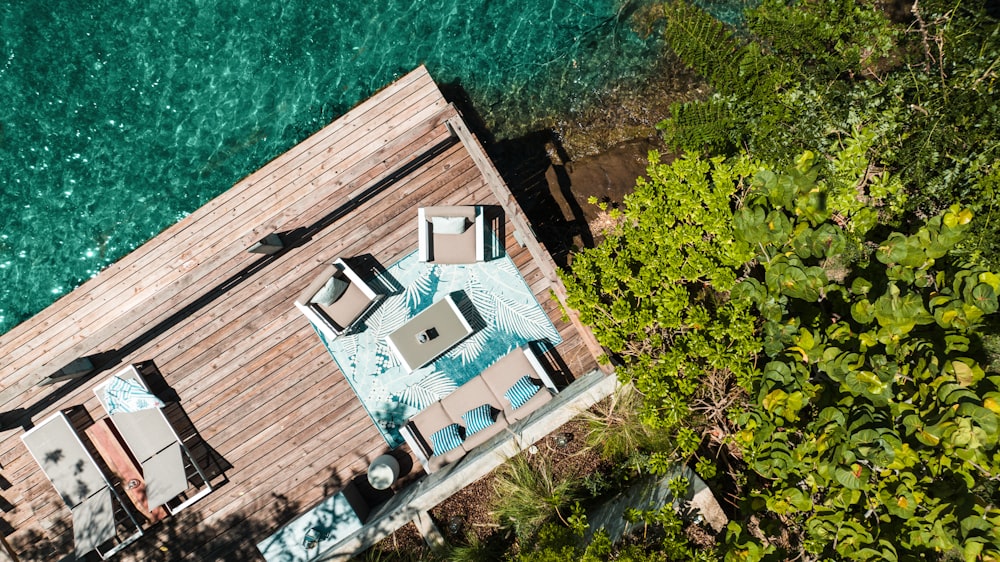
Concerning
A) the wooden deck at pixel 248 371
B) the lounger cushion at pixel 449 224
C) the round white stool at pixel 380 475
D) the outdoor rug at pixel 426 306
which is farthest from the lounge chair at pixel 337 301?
the round white stool at pixel 380 475

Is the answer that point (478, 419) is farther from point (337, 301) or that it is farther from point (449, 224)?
point (449, 224)

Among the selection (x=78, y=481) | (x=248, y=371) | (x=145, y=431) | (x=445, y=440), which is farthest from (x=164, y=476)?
(x=445, y=440)

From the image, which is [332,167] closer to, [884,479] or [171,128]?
[171,128]

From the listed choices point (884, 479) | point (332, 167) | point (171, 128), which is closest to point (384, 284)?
point (332, 167)

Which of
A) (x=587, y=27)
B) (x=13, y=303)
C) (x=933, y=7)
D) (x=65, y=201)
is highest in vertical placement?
(x=65, y=201)

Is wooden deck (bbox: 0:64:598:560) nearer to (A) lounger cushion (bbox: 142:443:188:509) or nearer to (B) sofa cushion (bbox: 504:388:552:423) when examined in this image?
(A) lounger cushion (bbox: 142:443:188:509)

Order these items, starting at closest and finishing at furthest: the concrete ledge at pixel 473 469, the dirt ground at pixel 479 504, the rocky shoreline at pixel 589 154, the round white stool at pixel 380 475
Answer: the concrete ledge at pixel 473 469, the dirt ground at pixel 479 504, the round white stool at pixel 380 475, the rocky shoreline at pixel 589 154

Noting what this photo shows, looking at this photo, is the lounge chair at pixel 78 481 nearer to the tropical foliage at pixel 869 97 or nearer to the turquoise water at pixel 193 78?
the turquoise water at pixel 193 78
